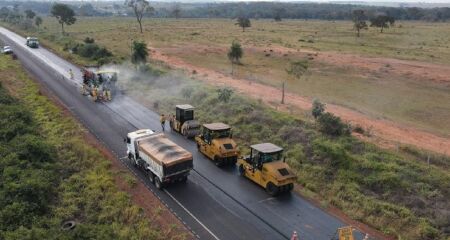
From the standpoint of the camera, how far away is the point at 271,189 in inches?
915

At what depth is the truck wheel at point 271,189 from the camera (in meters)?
22.9

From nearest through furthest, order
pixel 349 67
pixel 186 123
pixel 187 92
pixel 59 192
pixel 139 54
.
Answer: pixel 59 192, pixel 186 123, pixel 187 92, pixel 139 54, pixel 349 67

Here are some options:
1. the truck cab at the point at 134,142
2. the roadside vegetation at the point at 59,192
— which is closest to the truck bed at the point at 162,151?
the truck cab at the point at 134,142

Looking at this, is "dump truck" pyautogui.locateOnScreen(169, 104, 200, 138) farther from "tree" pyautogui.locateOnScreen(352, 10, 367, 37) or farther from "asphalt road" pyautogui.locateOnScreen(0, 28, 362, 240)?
"tree" pyautogui.locateOnScreen(352, 10, 367, 37)

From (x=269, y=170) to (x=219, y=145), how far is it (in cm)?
493

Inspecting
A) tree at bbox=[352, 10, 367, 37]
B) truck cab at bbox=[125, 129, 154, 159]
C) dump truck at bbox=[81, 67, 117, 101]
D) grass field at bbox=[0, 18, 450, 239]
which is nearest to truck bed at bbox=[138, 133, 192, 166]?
truck cab at bbox=[125, 129, 154, 159]

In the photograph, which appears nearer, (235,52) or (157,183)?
(157,183)

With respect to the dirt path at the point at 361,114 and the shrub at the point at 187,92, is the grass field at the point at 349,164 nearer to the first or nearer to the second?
the shrub at the point at 187,92

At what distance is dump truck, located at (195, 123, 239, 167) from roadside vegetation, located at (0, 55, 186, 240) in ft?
21.8

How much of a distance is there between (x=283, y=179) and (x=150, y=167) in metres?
7.98

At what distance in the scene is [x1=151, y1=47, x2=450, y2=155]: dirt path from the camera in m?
32.1

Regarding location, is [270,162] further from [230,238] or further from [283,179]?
[230,238]

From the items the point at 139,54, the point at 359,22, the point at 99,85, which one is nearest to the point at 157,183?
the point at 99,85

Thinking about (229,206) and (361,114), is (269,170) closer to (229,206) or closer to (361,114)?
(229,206)
